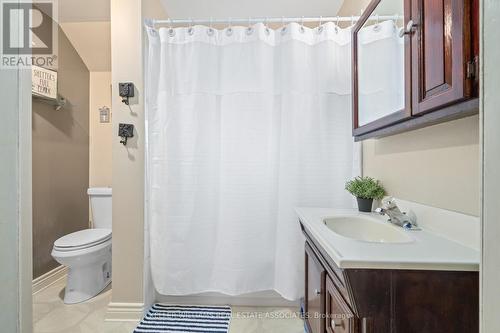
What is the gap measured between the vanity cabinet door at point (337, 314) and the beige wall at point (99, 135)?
2.51 m

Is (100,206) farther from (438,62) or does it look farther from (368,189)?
(438,62)

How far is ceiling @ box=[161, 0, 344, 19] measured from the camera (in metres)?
2.07

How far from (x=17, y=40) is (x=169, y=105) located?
1.04 meters

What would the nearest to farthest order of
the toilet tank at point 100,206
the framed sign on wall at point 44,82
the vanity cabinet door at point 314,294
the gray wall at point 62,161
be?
the vanity cabinet door at point 314,294 < the framed sign on wall at point 44,82 < the gray wall at point 62,161 < the toilet tank at point 100,206

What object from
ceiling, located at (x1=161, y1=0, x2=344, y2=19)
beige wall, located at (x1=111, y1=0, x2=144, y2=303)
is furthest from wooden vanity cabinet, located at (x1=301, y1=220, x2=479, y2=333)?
ceiling, located at (x1=161, y1=0, x2=344, y2=19)

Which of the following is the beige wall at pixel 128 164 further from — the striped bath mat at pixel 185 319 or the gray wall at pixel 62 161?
the gray wall at pixel 62 161

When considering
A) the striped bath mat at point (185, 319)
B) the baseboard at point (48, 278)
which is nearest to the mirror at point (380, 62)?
the striped bath mat at point (185, 319)

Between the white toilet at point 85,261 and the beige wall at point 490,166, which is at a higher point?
the beige wall at point 490,166

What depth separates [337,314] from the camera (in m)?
0.90

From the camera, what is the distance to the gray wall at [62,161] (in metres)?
2.11

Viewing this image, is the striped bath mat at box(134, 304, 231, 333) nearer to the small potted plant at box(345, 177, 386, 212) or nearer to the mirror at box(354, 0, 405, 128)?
the small potted plant at box(345, 177, 386, 212)

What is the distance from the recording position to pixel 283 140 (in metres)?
1.69

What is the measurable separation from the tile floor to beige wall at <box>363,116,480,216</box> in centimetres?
116

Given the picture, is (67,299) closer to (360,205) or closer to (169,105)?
(169,105)
